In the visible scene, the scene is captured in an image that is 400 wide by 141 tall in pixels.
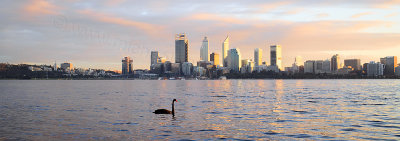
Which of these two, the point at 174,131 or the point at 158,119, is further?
the point at 158,119

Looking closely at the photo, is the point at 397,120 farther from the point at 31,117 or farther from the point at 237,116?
the point at 31,117

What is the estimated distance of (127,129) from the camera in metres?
33.2

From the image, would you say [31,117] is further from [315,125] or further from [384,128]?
[384,128]

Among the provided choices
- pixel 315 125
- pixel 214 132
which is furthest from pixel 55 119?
pixel 315 125

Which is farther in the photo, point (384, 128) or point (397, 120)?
point (397, 120)

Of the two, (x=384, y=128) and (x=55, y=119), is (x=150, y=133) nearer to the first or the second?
(x=55, y=119)

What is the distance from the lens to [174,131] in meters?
32.1

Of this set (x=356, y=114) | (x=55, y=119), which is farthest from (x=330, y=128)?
(x=55, y=119)

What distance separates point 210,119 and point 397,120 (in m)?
19.3

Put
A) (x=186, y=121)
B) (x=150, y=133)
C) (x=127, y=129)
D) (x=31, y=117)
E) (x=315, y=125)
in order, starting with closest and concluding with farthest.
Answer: (x=150, y=133) < (x=127, y=129) < (x=315, y=125) < (x=186, y=121) < (x=31, y=117)

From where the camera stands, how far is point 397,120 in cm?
3912

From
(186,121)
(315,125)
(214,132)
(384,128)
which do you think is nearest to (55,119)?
(186,121)

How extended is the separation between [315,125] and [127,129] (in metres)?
17.3

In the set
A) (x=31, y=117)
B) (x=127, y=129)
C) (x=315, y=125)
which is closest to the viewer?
(x=127, y=129)
